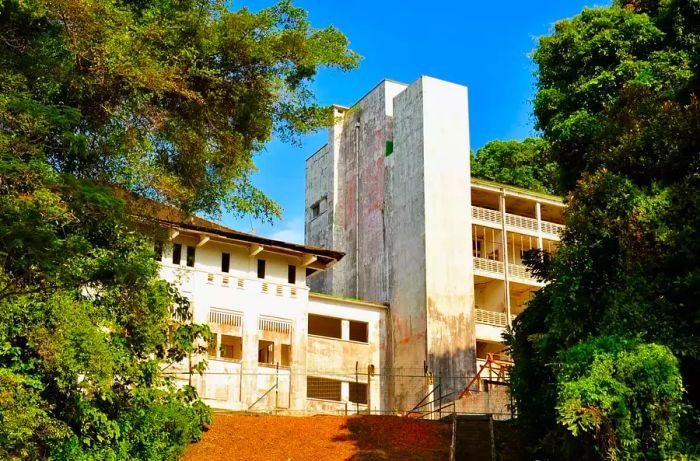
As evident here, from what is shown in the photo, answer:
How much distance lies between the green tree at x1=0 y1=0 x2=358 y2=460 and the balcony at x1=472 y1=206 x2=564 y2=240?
2230cm

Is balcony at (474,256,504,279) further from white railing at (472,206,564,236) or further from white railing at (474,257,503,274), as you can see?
white railing at (472,206,564,236)

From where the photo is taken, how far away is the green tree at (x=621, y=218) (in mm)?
16656

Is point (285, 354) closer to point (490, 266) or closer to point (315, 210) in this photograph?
point (490, 266)

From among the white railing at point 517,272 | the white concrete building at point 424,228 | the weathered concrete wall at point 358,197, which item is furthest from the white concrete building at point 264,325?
the white railing at point 517,272

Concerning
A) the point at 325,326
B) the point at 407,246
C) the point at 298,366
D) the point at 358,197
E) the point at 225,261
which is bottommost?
the point at 298,366

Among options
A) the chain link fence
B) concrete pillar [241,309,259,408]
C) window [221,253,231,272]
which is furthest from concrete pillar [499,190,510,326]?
window [221,253,231,272]

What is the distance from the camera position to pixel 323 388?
3562 cm

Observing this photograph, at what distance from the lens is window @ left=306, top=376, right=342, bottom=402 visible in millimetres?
35247

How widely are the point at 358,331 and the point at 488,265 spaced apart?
631 cm

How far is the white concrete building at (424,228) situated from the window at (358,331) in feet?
3.39

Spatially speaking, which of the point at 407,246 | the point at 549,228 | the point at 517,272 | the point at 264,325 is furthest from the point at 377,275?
the point at 549,228

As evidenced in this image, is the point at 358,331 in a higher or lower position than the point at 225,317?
higher

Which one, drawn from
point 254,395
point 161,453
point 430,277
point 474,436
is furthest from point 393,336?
point 161,453

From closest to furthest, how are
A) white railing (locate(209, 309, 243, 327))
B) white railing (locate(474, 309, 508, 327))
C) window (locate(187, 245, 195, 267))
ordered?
1. window (locate(187, 245, 195, 267))
2. white railing (locate(209, 309, 243, 327))
3. white railing (locate(474, 309, 508, 327))
